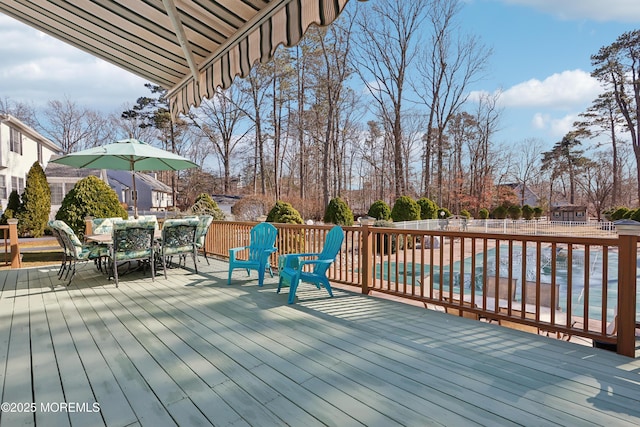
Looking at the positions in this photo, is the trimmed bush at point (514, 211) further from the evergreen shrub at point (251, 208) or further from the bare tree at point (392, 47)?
the evergreen shrub at point (251, 208)

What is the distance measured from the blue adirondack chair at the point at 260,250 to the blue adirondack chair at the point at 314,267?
0.36 meters

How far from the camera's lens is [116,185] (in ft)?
82.9

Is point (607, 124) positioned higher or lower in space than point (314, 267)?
higher

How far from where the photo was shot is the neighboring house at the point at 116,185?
60.5ft

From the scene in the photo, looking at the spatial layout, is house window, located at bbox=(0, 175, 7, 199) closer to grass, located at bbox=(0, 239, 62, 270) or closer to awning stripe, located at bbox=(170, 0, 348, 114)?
grass, located at bbox=(0, 239, 62, 270)

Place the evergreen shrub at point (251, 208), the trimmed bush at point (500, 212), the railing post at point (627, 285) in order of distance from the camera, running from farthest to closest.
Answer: the trimmed bush at point (500, 212), the evergreen shrub at point (251, 208), the railing post at point (627, 285)

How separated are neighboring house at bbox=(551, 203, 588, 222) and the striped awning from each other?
30.7 meters

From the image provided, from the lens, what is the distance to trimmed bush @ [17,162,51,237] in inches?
484

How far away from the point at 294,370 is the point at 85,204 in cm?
835

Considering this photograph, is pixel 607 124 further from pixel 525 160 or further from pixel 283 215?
pixel 283 215

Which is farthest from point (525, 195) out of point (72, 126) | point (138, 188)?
point (72, 126)

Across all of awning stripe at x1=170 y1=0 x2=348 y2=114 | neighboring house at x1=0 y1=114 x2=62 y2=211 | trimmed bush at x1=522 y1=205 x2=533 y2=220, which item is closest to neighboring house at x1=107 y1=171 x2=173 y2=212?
neighboring house at x1=0 y1=114 x2=62 y2=211

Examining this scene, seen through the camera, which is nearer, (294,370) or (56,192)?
(294,370)

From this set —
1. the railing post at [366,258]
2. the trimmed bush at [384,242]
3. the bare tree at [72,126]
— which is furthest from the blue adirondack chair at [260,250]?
the bare tree at [72,126]
